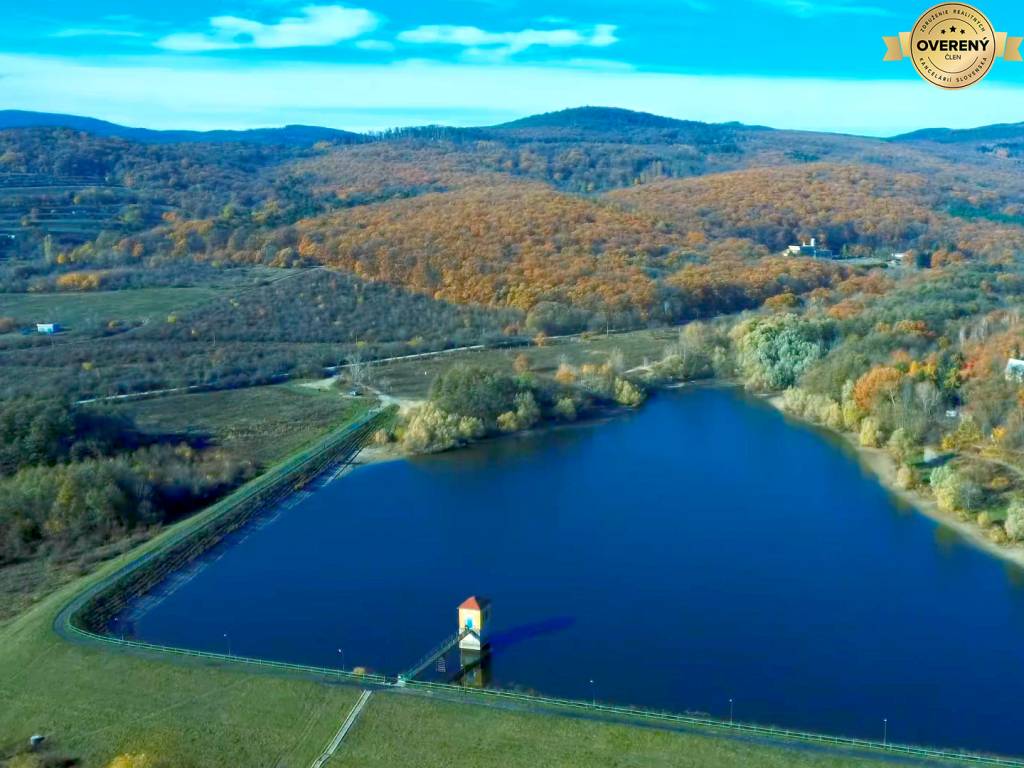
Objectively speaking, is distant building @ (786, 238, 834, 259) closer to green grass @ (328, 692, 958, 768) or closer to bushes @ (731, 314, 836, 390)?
bushes @ (731, 314, 836, 390)

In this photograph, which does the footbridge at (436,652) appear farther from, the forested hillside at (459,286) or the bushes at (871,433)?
the bushes at (871,433)

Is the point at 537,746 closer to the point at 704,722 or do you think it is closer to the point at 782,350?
the point at 704,722

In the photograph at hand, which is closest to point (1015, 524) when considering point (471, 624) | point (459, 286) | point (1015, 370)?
point (1015, 370)

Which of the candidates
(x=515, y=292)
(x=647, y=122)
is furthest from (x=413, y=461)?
(x=647, y=122)

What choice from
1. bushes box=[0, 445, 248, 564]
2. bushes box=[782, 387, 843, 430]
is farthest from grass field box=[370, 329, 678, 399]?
bushes box=[0, 445, 248, 564]

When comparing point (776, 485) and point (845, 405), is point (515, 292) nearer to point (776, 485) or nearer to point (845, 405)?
point (845, 405)

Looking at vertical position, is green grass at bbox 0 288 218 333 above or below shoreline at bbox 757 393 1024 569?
above

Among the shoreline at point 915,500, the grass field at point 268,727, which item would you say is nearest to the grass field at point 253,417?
the grass field at point 268,727
